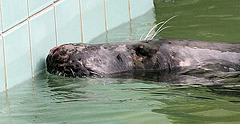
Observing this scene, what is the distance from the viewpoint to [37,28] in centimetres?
666

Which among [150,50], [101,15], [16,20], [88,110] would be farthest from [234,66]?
[101,15]

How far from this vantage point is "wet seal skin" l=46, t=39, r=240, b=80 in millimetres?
6062

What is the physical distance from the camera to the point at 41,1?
22.4 feet

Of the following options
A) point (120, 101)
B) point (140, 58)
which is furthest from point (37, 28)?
point (120, 101)

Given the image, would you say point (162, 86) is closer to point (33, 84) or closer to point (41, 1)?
point (33, 84)

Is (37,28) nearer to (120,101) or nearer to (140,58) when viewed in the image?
(140,58)

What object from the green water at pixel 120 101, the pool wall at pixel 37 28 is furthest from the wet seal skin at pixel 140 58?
the pool wall at pixel 37 28

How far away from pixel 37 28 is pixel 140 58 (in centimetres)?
150

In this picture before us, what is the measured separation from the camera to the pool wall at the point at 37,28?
5.91m

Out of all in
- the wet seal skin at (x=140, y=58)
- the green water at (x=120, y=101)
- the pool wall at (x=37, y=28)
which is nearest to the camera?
the green water at (x=120, y=101)

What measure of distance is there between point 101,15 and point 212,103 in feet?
14.9

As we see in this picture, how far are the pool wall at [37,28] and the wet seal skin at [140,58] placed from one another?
0.32 m

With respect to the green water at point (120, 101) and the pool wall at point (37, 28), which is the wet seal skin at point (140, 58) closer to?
the green water at point (120, 101)

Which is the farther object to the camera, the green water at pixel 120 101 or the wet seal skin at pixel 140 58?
the wet seal skin at pixel 140 58
